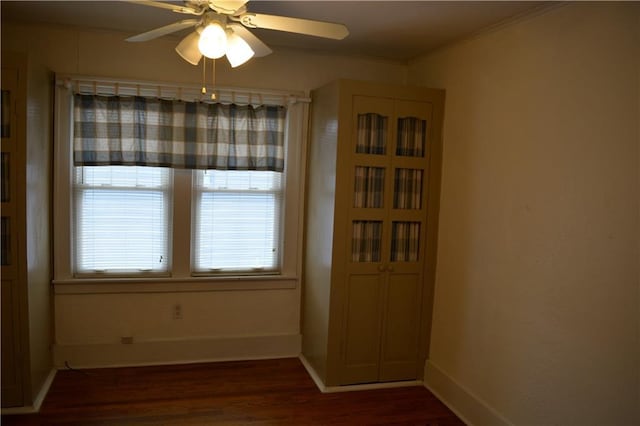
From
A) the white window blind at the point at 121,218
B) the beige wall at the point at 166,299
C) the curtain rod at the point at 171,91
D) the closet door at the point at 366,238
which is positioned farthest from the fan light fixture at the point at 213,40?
the white window blind at the point at 121,218

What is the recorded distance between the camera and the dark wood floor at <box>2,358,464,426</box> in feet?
9.72

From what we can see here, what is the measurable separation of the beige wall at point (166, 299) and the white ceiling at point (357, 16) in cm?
15

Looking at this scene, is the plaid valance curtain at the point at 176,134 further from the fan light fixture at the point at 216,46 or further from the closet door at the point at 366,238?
the fan light fixture at the point at 216,46

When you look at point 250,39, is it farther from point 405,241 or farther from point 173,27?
point 405,241

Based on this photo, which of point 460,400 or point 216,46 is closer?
point 216,46

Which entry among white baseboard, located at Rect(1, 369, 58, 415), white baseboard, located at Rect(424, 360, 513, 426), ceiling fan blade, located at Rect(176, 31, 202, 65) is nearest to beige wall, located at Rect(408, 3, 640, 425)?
white baseboard, located at Rect(424, 360, 513, 426)

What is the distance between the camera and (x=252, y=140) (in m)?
3.67

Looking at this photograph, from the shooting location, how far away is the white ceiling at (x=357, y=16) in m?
2.65

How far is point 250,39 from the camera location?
7.20ft

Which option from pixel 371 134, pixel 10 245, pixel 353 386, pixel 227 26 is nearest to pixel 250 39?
pixel 227 26

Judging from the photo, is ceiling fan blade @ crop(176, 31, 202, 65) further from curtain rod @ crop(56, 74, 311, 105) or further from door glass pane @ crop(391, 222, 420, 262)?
door glass pane @ crop(391, 222, 420, 262)

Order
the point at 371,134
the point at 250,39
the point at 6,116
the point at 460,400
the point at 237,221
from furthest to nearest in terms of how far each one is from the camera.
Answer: the point at 237,221 → the point at 371,134 → the point at 460,400 → the point at 6,116 → the point at 250,39

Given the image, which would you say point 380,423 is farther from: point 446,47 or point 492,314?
point 446,47

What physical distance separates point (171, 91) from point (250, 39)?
155 centimetres
